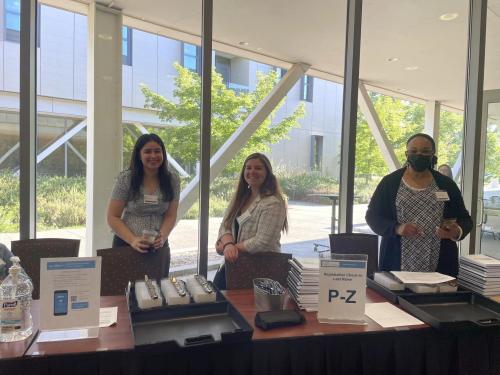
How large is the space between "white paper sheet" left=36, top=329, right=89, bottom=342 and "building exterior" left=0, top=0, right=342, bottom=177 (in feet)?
5.88

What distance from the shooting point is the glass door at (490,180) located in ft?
14.2

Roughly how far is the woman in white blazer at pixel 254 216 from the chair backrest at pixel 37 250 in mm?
900

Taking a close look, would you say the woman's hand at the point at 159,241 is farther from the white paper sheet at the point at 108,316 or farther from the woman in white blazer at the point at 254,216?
the white paper sheet at the point at 108,316

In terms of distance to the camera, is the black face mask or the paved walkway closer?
the black face mask

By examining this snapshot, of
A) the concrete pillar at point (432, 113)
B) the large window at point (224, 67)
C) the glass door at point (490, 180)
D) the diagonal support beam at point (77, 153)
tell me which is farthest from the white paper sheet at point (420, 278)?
the concrete pillar at point (432, 113)

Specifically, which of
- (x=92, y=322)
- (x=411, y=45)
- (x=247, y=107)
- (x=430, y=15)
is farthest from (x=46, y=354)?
(x=411, y=45)

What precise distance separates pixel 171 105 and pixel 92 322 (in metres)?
2.28

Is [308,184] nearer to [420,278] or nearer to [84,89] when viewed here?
[420,278]

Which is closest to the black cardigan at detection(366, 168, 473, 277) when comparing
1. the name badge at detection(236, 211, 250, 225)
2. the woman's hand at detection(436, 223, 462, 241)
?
the woman's hand at detection(436, 223, 462, 241)

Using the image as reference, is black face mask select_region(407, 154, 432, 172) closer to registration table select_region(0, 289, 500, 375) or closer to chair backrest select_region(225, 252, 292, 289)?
chair backrest select_region(225, 252, 292, 289)

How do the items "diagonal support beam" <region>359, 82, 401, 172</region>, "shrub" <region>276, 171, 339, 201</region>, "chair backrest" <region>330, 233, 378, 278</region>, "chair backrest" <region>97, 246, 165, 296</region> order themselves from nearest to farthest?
"chair backrest" <region>97, 246, 165, 296</region>, "chair backrest" <region>330, 233, 378, 278</region>, "shrub" <region>276, 171, 339, 201</region>, "diagonal support beam" <region>359, 82, 401, 172</region>

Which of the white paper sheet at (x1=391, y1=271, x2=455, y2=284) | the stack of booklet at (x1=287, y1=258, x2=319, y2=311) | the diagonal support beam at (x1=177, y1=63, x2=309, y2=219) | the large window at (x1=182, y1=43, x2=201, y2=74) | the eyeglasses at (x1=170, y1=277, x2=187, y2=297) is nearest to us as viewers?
the eyeglasses at (x1=170, y1=277, x2=187, y2=297)

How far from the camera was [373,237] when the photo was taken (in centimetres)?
278

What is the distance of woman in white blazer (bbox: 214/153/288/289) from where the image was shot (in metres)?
2.29
